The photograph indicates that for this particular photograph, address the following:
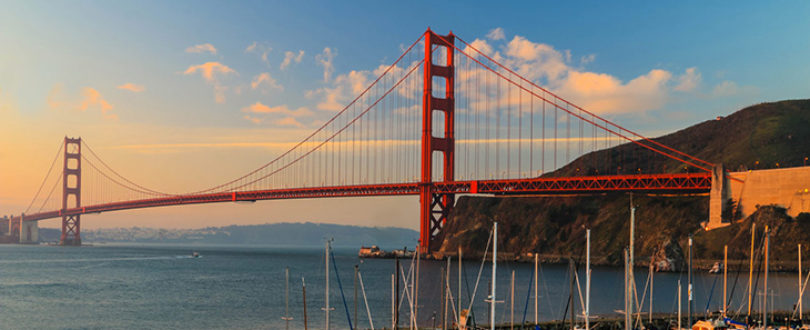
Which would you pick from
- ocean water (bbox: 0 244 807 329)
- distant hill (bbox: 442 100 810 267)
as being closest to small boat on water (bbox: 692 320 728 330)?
ocean water (bbox: 0 244 807 329)

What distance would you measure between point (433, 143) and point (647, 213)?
31.5 meters

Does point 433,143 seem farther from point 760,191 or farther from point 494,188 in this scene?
point 760,191

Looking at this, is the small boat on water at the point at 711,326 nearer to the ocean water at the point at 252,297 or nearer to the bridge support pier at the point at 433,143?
the ocean water at the point at 252,297

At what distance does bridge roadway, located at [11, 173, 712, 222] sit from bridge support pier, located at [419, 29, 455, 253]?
2.62 m

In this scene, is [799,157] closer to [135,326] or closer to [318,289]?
[318,289]

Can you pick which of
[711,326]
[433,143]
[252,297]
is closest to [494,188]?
[433,143]

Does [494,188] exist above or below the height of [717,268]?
above

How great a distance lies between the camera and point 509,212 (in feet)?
406

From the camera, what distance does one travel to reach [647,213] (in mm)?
105000

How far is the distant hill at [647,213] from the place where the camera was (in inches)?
3519

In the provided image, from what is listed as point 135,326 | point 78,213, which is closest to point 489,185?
point 135,326

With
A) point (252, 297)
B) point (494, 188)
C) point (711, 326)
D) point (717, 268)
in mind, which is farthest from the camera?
point (494, 188)

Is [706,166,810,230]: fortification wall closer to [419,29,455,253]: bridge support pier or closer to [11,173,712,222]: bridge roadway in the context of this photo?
[11,173,712,222]: bridge roadway

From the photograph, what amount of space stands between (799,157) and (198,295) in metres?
111
